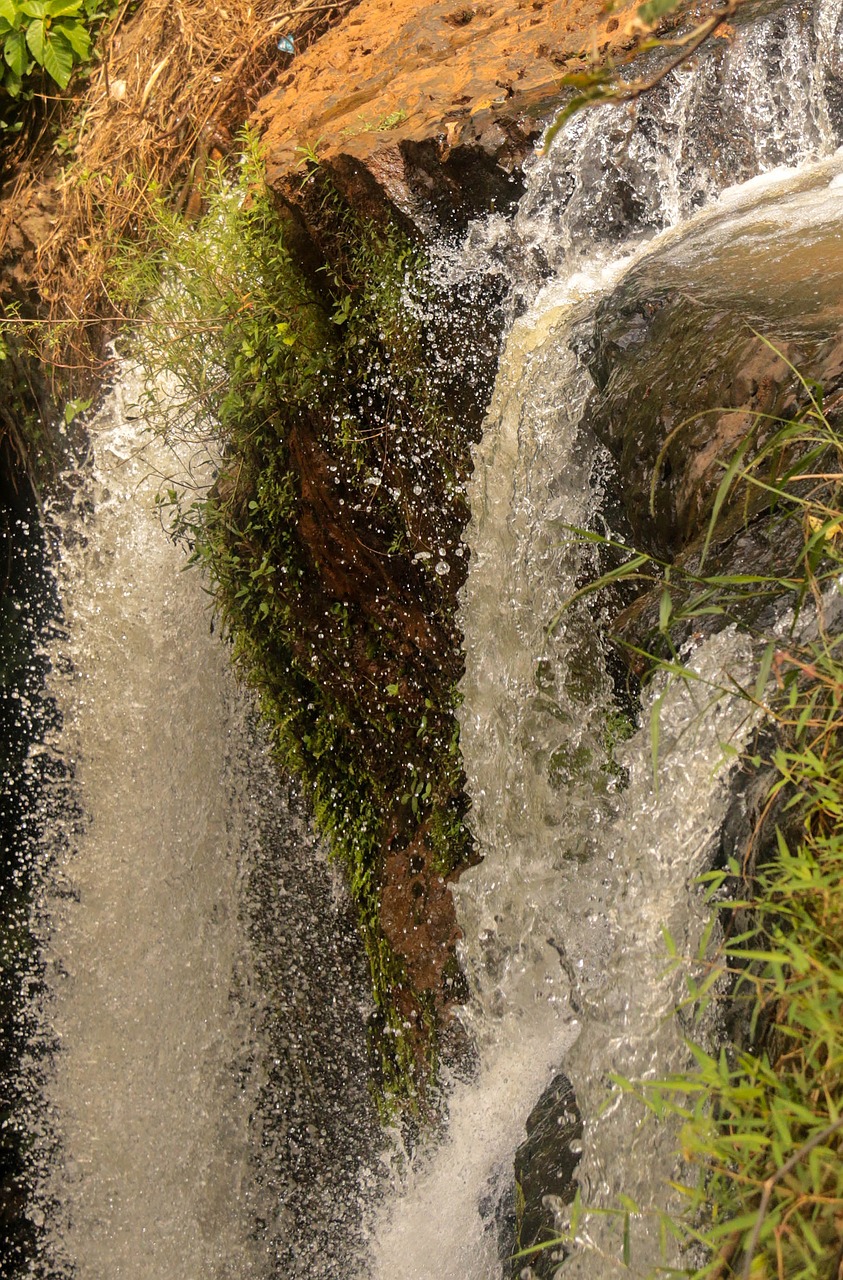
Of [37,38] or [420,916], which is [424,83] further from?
[420,916]

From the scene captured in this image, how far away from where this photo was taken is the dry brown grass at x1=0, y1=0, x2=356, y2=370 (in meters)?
3.87

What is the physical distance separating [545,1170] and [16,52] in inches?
171

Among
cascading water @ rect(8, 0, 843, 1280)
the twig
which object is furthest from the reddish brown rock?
the twig

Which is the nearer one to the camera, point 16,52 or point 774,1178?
point 774,1178

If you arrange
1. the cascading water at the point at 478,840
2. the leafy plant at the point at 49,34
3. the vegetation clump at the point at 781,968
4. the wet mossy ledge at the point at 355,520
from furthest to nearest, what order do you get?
the leafy plant at the point at 49,34, the wet mossy ledge at the point at 355,520, the cascading water at the point at 478,840, the vegetation clump at the point at 781,968

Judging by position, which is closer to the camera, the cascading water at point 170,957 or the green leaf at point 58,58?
the cascading water at point 170,957

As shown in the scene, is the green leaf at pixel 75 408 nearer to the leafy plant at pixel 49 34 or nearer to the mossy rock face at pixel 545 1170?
the leafy plant at pixel 49 34

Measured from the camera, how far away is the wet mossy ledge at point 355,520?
312 centimetres

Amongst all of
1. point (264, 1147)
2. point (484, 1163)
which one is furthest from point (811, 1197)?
point (264, 1147)

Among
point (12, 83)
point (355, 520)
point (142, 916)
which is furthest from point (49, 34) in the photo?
point (142, 916)

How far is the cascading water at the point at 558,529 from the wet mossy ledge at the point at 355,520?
0.16 m

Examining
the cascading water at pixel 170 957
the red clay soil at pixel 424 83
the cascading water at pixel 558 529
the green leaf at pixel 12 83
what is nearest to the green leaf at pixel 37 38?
the green leaf at pixel 12 83

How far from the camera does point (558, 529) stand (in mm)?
2672

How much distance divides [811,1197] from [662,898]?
0.80m
